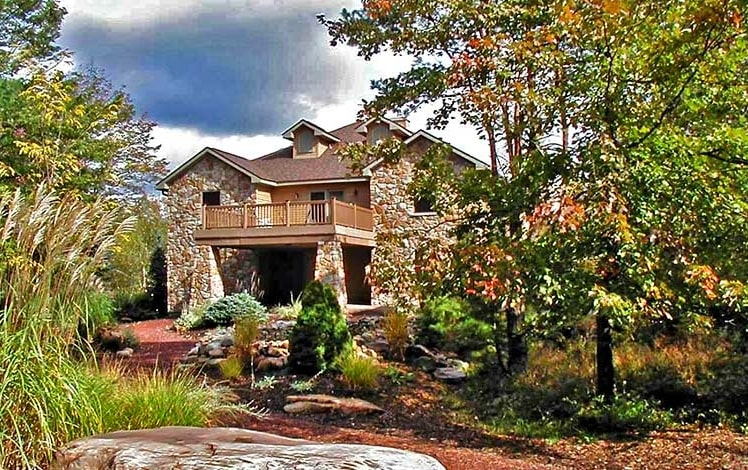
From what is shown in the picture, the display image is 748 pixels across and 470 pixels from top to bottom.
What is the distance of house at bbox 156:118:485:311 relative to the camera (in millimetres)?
18578

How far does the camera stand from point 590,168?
464cm

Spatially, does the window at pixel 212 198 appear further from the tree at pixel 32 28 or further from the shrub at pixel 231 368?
the shrub at pixel 231 368

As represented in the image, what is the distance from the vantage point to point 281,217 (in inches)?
740

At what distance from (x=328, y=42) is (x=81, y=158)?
20.4ft

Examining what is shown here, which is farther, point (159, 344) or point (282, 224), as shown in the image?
point (282, 224)

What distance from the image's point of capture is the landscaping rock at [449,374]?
8.58 m

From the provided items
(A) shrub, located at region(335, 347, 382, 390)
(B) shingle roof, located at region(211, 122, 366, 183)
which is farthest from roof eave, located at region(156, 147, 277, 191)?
(A) shrub, located at region(335, 347, 382, 390)

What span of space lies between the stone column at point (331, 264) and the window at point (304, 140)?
5269mm

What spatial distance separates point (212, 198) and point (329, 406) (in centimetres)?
1569

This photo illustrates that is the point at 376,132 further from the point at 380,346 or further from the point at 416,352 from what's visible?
the point at 416,352

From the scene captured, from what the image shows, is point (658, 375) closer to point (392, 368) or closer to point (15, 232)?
point (392, 368)

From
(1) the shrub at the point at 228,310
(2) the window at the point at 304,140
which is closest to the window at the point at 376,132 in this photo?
(2) the window at the point at 304,140

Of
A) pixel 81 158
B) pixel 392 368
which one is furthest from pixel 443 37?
pixel 81 158

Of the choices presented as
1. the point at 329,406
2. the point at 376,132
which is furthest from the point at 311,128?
the point at 329,406
